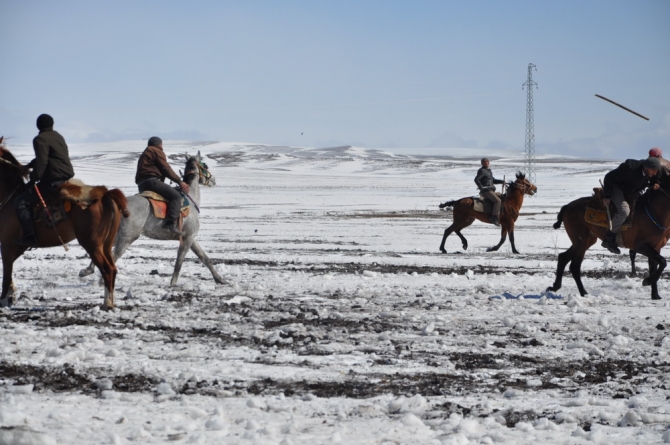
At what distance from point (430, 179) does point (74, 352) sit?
80371 mm

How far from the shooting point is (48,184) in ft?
34.9

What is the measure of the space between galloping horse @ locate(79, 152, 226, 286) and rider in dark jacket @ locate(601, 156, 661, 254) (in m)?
6.06

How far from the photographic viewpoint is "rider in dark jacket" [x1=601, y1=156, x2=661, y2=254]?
1270 centimetres

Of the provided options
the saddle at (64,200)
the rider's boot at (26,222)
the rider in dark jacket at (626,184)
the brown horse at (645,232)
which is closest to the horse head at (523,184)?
the brown horse at (645,232)

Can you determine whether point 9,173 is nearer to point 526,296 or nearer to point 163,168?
point 163,168

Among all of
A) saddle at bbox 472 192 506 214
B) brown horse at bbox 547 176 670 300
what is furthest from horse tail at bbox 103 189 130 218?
saddle at bbox 472 192 506 214

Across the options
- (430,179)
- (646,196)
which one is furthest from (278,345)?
(430,179)

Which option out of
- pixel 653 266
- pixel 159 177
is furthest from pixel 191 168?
pixel 653 266

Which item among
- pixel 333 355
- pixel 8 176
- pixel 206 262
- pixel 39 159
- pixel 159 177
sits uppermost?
pixel 39 159

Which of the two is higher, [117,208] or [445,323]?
[117,208]

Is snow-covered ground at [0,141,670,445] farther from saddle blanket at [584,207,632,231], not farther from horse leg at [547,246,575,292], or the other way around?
saddle blanket at [584,207,632,231]

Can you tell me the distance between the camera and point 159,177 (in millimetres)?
13109

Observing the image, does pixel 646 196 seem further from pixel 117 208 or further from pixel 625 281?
pixel 117 208

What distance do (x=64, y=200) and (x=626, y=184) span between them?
8151 millimetres
